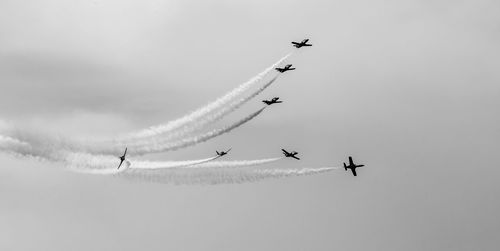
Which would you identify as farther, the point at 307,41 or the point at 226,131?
the point at 307,41

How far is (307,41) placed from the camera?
114 meters

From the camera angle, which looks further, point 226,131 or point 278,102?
point 278,102

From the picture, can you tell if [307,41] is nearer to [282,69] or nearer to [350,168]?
[282,69]

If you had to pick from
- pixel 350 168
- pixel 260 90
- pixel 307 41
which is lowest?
pixel 350 168

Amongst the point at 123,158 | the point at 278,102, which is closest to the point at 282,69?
the point at 278,102

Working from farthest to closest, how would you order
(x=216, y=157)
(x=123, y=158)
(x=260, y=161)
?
1. (x=216, y=157)
2. (x=260, y=161)
3. (x=123, y=158)

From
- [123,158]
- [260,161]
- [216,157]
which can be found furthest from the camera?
[216,157]

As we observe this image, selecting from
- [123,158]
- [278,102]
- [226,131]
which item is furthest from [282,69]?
[123,158]

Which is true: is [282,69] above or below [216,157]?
above

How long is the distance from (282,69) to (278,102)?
6.44 m

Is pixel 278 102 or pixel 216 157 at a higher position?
pixel 278 102

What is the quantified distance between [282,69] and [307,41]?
7798mm

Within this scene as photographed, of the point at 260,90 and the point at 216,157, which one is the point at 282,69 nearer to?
the point at 260,90

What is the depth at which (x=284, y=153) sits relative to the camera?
11738 cm
